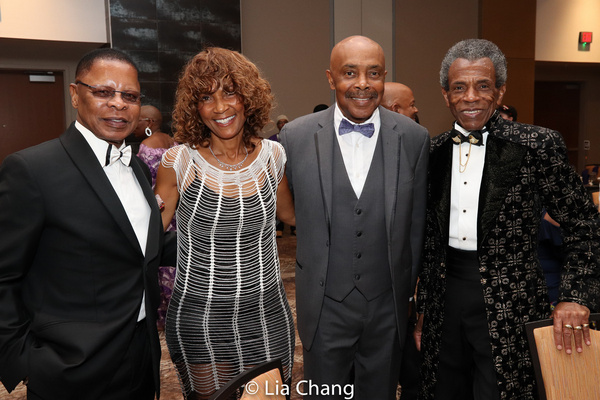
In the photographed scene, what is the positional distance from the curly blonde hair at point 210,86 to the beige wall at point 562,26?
981cm

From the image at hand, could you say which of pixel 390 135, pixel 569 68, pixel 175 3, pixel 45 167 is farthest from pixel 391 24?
pixel 45 167

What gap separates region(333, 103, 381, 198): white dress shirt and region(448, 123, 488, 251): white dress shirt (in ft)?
1.09

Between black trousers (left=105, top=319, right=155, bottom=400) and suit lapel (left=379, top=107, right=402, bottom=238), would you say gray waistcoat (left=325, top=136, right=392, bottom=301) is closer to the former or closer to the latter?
suit lapel (left=379, top=107, right=402, bottom=238)

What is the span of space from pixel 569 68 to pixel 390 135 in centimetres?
1125

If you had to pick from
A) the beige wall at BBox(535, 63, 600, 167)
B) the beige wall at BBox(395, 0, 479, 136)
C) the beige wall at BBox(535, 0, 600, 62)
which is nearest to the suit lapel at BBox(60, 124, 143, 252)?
the beige wall at BBox(395, 0, 479, 136)

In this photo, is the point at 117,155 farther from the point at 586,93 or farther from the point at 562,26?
the point at 586,93

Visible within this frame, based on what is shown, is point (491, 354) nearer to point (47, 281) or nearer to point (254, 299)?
point (254, 299)

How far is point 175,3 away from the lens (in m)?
7.32

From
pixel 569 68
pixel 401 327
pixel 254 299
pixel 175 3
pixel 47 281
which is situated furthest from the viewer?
pixel 569 68

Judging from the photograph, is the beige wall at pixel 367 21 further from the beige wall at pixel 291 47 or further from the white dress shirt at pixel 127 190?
the white dress shirt at pixel 127 190

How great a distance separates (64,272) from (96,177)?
0.29 m

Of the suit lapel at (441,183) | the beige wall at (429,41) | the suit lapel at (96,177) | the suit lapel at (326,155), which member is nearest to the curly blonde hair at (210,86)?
the suit lapel at (326,155)

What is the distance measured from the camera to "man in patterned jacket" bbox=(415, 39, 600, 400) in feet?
6.05

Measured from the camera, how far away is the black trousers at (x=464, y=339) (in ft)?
6.25
